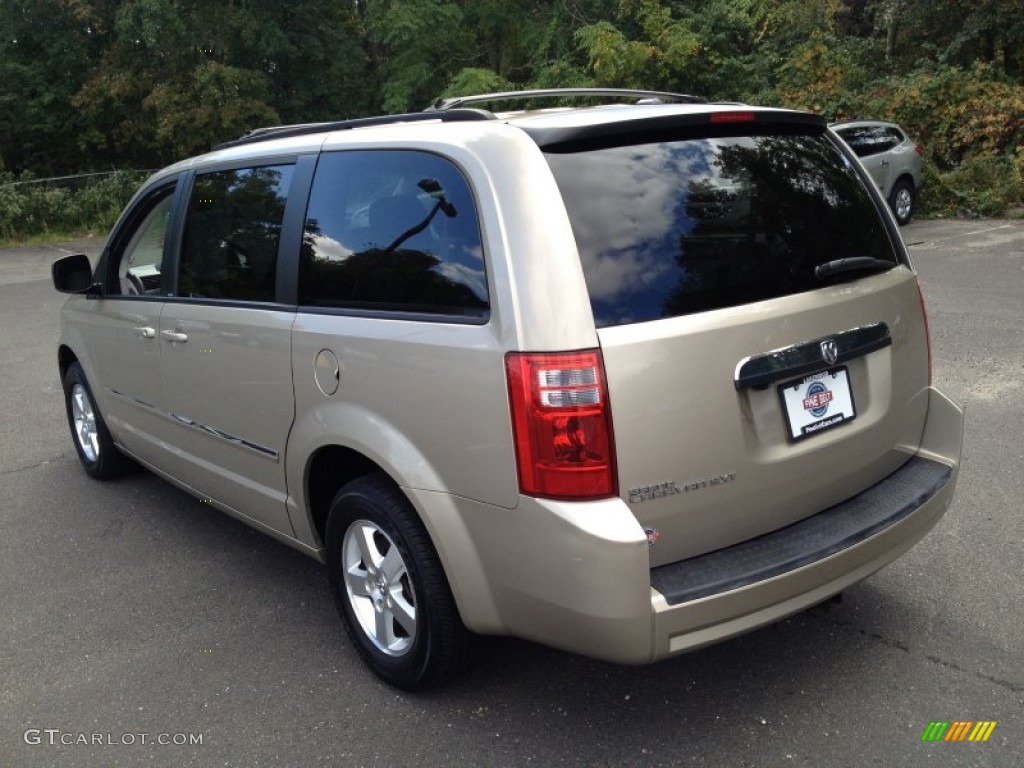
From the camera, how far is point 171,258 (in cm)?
419

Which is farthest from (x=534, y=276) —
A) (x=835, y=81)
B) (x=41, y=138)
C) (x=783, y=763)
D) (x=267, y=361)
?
(x=41, y=138)

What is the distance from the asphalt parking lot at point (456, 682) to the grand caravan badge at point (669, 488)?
2.67 ft

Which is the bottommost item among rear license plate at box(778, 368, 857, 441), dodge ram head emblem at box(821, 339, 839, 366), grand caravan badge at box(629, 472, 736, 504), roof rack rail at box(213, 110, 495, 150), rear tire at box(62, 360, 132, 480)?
rear tire at box(62, 360, 132, 480)

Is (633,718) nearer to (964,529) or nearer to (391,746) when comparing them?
(391,746)

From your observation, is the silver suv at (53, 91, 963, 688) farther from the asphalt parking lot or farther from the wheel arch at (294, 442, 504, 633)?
the asphalt parking lot

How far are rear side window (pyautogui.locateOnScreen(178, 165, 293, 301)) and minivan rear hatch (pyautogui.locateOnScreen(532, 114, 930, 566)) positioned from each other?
1.33 meters

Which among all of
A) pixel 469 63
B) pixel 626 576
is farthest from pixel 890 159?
pixel 469 63

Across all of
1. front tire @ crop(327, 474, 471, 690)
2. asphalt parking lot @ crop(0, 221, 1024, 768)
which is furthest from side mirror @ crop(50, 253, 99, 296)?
front tire @ crop(327, 474, 471, 690)

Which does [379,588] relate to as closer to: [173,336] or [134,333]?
[173,336]

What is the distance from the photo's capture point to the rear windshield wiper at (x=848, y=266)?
2904mm

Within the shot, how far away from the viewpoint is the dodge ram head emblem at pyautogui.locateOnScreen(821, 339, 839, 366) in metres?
2.79

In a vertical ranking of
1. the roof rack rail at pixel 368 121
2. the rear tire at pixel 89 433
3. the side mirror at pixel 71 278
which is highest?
the roof rack rail at pixel 368 121

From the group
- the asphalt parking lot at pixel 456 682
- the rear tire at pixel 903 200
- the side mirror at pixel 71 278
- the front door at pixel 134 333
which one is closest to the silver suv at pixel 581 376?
the asphalt parking lot at pixel 456 682

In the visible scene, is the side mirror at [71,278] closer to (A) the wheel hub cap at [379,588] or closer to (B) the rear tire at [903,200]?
(A) the wheel hub cap at [379,588]
